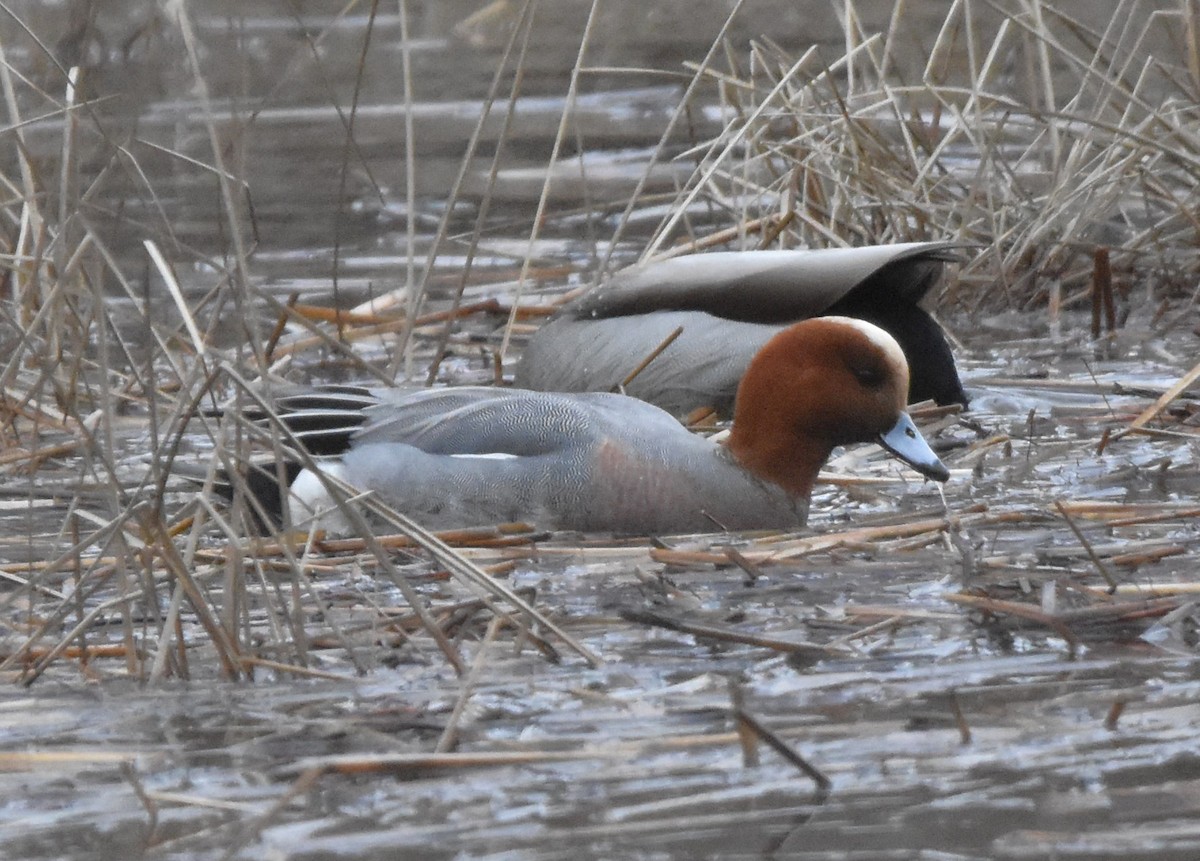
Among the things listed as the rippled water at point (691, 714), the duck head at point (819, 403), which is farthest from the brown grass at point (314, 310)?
the duck head at point (819, 403)

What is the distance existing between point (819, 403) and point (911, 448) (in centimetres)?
23

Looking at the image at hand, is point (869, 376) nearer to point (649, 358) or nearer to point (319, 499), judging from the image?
point (319, 499)

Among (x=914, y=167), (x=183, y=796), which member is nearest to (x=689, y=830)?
(x=183, y=796)

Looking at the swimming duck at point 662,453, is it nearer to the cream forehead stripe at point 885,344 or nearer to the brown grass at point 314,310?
the cream forehead stripe at point 885,344

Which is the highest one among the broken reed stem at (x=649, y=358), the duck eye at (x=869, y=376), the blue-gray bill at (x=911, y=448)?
the duck eye at (x=869, y=376)

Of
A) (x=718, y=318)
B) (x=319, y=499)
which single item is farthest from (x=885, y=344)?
(x=718, y=318)

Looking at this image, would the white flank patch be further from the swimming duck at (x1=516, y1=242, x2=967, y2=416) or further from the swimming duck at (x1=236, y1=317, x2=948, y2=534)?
the swimming duck at (x1=516, y1=242, x2=967, y2=416)

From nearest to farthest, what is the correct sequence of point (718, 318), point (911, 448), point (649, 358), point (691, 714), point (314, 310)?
point (691, 714), point (911, 448), point (649, 358), point (718, 318), point (314, 310)

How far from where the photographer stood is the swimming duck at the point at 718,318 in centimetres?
601

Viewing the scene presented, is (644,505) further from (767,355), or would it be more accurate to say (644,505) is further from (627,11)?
(627,11)

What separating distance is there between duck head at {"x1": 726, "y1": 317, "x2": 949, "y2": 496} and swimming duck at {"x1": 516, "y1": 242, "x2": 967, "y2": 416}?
1.20 meters

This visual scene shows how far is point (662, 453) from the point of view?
15.4ft

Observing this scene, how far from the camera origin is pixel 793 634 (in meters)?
3.66

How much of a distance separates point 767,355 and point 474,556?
0.89m
